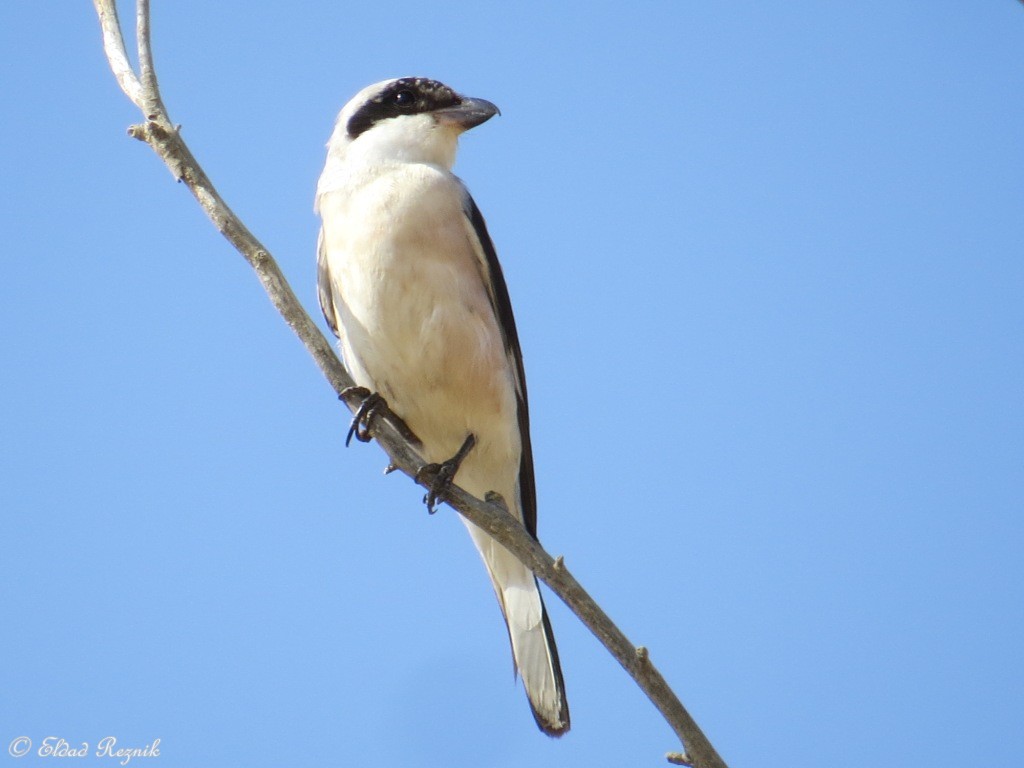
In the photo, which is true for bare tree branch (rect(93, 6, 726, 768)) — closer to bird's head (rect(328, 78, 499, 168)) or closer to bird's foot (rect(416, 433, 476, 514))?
bird's foot (rect(416, 433, 476, 514))

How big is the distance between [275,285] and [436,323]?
0.94 meters

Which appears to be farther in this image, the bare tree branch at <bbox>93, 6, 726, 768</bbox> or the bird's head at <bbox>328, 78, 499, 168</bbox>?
the bird's head at <bbox>328, 78, 499, 168</bbox>

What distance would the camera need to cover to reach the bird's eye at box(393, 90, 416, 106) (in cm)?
517

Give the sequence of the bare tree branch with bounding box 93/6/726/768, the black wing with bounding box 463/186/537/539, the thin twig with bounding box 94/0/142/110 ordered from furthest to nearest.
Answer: the black wing with bounding box 463/186/537/539 < the thin twig with bounding box 94/0/142/110 < the bare tree branch with bounding box 93/6/726/768

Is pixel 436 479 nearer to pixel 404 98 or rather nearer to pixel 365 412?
pixel 365 412

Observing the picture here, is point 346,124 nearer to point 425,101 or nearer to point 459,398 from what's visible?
point 425,101

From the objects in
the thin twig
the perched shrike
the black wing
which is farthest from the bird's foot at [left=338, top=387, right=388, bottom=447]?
the thin twig

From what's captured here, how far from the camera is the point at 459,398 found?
4.51 meters

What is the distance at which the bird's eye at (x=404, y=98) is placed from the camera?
5.17 metres

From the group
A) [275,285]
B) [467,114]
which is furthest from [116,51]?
[467,114]

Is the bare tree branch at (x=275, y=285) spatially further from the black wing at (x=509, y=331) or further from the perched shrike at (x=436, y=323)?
the black wing at (x=509, y=331)

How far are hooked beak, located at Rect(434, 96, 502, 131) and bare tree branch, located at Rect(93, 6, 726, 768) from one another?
162 centimetres

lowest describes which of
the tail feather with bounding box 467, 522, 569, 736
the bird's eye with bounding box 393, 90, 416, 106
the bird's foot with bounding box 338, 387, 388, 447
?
the tail feather with bounding box 467, 522, 569, 736

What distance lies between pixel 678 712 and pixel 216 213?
2.04 m
